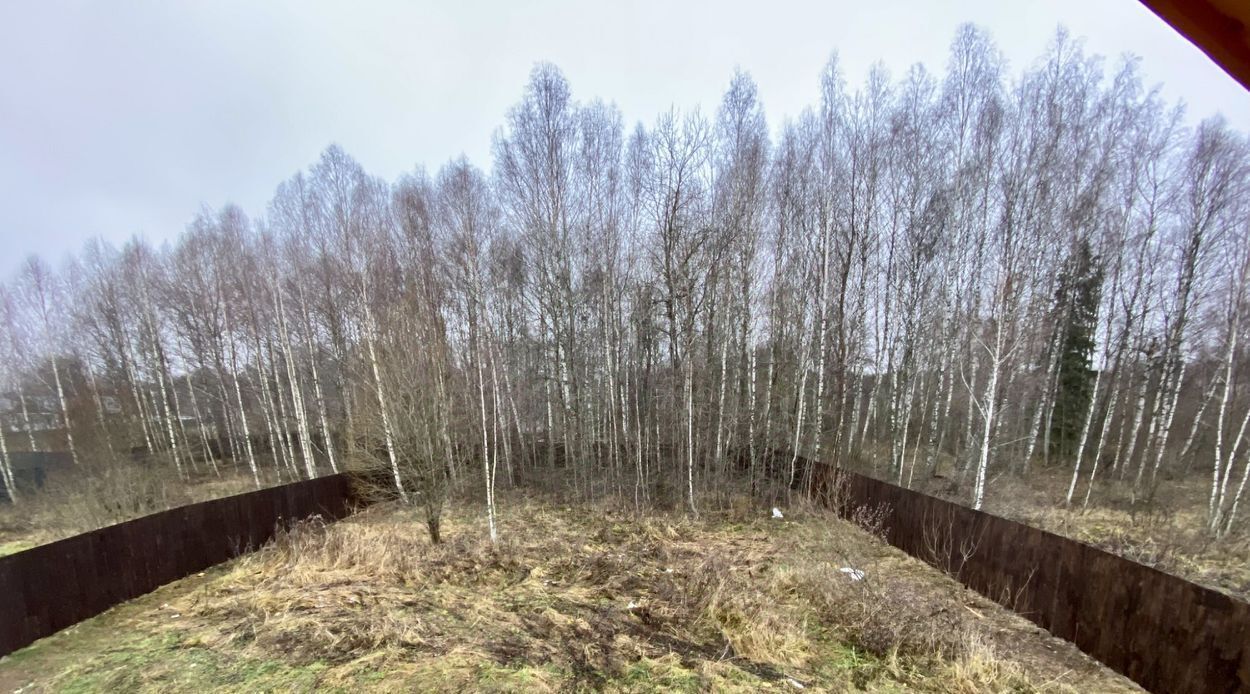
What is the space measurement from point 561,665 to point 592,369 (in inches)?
478

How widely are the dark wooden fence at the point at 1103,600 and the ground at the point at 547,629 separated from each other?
258mm

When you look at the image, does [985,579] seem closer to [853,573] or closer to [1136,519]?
[853,573]

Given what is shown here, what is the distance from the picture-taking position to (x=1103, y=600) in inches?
215

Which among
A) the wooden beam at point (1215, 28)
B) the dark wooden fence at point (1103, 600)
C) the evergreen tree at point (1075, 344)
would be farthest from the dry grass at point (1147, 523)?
the wooden beam at point (1215, 28)

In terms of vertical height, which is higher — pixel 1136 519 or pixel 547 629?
pixel 547 629

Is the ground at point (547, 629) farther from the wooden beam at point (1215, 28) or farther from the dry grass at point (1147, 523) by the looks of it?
the wooden beam at point (1215, 28)

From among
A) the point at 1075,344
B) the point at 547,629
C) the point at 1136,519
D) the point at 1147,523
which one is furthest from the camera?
the point at 1075,344

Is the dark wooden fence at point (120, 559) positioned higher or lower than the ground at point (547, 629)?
higher

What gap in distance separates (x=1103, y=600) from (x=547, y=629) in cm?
643

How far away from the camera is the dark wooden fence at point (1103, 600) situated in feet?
14.4

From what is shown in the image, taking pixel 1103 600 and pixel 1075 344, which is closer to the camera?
pixel 1103 600

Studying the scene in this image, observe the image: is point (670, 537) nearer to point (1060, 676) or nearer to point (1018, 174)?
point (1060, 676)

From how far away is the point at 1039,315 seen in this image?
13.1 metres

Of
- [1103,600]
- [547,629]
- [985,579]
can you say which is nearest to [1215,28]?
[547,629]
